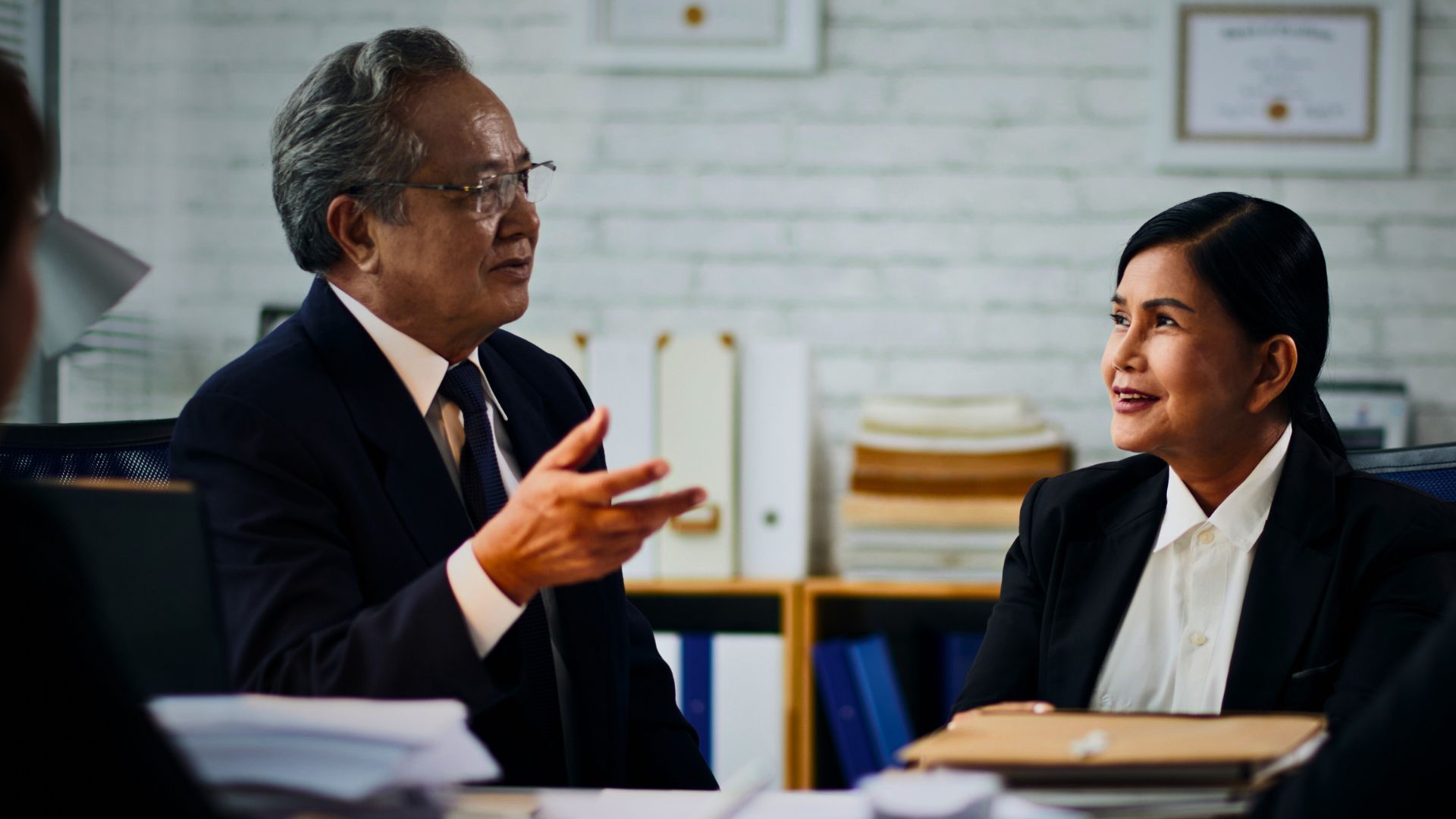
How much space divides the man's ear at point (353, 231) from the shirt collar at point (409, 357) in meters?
0.05

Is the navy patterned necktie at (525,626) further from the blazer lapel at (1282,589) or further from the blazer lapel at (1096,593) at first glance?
the blazer lapel at (1282,589)

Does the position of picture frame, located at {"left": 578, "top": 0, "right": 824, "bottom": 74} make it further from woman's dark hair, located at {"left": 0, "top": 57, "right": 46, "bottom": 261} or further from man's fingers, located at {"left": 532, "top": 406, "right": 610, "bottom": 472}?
woman's dark hair, located at {"left": 0, "top": 57, "right": 46, "bottom": 261}

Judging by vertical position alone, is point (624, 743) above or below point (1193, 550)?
below

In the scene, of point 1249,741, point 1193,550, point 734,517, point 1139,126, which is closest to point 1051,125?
point 1139,126

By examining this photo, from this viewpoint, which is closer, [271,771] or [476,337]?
[271,771]

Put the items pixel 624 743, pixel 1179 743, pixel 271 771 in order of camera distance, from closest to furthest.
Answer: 1. pixel 271 771
2. pixel 1179 743
3. pixel 624 743

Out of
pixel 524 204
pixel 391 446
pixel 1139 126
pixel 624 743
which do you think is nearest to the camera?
pixel 391 446

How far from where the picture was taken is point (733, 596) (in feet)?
9.32

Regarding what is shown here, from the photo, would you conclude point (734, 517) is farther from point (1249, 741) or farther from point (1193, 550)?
point (1249, 741)

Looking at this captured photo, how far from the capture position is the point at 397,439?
53.0 inches

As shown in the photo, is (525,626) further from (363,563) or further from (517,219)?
(517,219)

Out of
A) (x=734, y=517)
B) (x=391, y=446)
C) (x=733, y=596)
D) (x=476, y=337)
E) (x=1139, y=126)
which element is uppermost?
(x=1139, y=126)

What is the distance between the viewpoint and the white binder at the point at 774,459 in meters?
2.52

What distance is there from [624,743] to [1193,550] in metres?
0.69
